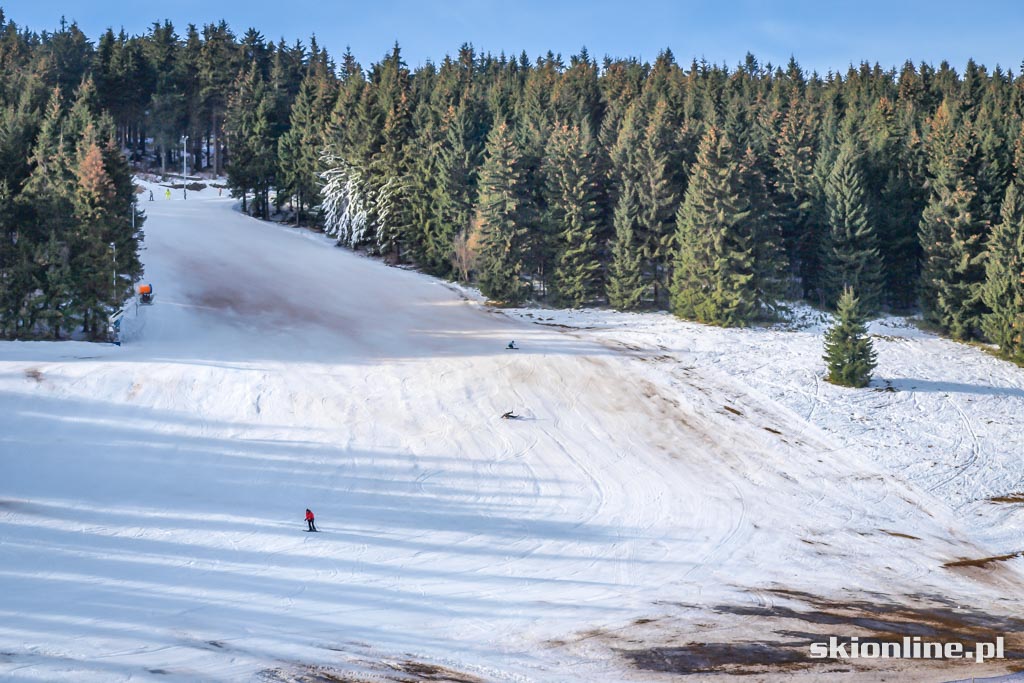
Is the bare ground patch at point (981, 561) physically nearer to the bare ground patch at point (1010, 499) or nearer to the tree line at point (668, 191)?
the bare ground patch at point (1010, 499)

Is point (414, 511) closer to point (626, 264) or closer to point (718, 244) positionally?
point (718, 244)

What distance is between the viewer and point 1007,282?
163 feet

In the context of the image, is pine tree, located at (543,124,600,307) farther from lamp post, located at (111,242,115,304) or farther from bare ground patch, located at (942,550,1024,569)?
bare ground patch, located at (942,550,1024,569)

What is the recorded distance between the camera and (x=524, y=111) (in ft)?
245

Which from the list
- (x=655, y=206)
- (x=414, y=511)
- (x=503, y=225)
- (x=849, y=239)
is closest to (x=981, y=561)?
(x=414, y=511)

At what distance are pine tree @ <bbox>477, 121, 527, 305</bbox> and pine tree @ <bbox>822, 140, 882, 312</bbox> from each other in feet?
68.2

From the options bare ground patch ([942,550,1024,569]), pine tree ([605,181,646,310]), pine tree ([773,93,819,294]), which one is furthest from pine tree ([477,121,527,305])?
bare ground patch ([942,550,1024,569])

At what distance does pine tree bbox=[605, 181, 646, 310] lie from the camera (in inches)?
2293

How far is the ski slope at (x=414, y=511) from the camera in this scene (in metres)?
20.2

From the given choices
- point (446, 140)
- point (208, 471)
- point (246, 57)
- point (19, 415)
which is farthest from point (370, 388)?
point (246, 57)

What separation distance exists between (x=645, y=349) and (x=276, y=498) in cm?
2537

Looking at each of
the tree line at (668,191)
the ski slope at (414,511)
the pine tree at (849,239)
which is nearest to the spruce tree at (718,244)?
the tree line at (668,191)

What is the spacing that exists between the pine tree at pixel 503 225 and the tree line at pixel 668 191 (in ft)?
0.50

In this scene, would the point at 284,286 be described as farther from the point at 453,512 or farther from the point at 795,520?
the point at 795,520
